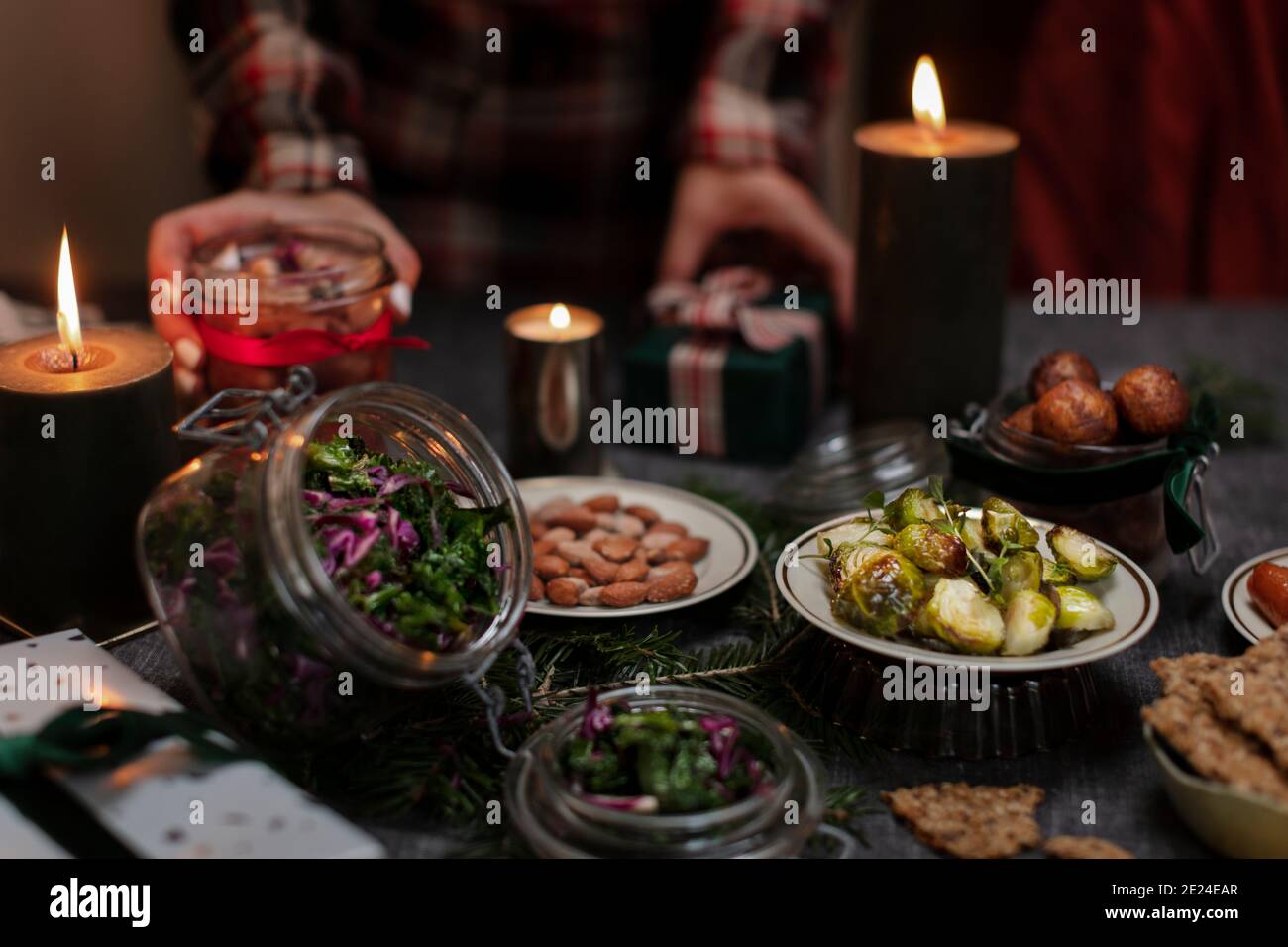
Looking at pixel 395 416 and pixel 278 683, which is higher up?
pixel 395 416

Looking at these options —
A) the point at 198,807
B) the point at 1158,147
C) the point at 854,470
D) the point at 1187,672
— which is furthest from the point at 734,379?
the point at 1158,147

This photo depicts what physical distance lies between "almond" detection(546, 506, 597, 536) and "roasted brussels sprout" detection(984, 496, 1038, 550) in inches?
14.9

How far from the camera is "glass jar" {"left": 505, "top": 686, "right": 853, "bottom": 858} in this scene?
791 millimetres

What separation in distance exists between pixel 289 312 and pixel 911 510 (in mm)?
601

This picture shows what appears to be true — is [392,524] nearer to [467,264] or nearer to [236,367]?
[236,367]

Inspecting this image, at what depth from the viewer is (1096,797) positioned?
920 mm

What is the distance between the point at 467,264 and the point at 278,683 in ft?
4.24

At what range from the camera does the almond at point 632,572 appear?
1129mm

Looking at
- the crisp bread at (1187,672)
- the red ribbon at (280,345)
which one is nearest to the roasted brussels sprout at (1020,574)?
the crisp bread at (1187,672)

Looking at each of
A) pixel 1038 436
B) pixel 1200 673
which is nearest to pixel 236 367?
pixel 1038 436

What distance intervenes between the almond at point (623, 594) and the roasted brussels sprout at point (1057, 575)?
0.33m

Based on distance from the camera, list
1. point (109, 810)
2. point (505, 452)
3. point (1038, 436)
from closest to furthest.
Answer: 1. point (109, 810)
2. point (1038, 436)
3. point (505, 452)

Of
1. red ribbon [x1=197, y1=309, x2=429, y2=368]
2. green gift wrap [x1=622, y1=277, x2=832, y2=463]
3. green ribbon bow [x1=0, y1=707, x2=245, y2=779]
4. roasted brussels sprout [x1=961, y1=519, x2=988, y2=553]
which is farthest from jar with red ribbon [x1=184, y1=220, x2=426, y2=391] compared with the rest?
roasted brussels sprout [x1=961, y1=519, x2=988, y2=553]
